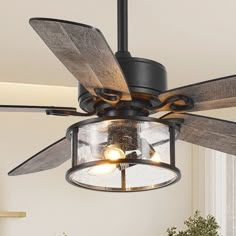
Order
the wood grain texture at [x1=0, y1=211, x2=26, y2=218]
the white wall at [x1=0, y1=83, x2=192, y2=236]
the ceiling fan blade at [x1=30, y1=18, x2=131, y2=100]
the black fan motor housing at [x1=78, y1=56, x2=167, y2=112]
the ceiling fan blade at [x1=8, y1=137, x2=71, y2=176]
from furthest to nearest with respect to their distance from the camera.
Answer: the white wall at [x1=0, y1=83, x2=192, y2=236] → the wood grain texture at [x1=0, y1=211, x2=26, y2=218] → the ceiling fan blade at [x1=8, y1=137, x2=71, y2=176] → the black fan motor housing at [x1=78, y1=56, x2=167, y2=112] → the ceiling fan blade at [x1=30, y1=18, x2=131, y2=100]

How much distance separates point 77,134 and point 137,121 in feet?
0.59

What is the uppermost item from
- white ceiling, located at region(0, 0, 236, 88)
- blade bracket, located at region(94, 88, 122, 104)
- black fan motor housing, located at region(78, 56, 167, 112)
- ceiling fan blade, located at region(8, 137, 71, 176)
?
white ceiling, located at region(0, 0, 236, 88)

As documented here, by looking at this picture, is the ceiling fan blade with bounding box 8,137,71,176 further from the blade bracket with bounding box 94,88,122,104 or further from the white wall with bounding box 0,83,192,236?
the white wall with bounding box 0,83,192,236

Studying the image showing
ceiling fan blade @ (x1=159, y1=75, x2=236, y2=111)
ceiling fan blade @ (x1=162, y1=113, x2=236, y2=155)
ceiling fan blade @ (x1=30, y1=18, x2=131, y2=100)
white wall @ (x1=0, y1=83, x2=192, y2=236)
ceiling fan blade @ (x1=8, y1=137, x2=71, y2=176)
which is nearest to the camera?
ceiling fan blade @ (x1=30, y1=18, x2=131, y2=100)

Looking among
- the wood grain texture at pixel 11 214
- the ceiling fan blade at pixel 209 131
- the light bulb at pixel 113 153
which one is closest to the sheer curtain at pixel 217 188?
the wood grain texture at pixel 11 214

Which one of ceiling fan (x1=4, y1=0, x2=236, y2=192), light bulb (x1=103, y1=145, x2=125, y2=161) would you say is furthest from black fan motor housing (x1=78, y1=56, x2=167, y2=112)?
light bulb (x1=103, y1=145, x2=125, y2=161)

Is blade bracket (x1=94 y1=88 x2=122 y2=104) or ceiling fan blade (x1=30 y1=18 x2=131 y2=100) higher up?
ceiling fan blade (x1=30 y1=18 x2=131 y2=100)

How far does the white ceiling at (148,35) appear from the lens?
2.15 m

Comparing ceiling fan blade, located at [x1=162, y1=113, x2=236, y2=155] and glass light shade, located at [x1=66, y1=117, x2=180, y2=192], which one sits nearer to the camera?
glass light shade, located at [x1=66, y1=117, x2=180, y2=192]

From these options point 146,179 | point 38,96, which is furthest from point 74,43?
point 38,96

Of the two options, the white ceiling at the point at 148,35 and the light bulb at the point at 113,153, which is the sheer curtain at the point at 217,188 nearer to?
the white ceiling at the point at 148,35

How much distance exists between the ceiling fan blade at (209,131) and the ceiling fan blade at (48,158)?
367 millimetres

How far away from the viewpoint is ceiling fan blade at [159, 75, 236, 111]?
1304mm

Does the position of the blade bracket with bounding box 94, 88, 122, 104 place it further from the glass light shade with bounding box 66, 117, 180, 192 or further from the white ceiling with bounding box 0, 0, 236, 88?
the white ceiling with bounding box 0, 0, 236, 88
